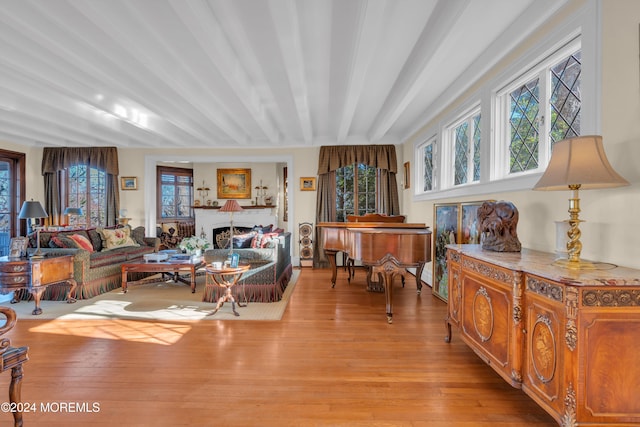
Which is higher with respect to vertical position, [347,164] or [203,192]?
[347,164]

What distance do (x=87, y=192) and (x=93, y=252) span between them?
9.80 ft

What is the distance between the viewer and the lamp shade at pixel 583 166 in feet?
4.74

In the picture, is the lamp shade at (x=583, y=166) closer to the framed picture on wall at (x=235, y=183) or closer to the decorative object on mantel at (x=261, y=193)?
the decorative object on mantel at (x=261, y=193)

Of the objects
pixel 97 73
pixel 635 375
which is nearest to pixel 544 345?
pixel 635 375

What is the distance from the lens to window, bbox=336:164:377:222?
659cm

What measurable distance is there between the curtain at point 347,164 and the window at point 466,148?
85.4 inches

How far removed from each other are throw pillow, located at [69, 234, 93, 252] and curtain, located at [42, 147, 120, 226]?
2.10 metres

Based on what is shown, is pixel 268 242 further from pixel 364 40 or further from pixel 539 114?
pixel 539 114

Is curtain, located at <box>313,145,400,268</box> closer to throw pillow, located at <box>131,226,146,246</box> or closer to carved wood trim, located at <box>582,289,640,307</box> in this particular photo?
throw pillow, located at <box>131,226,146,246</box>

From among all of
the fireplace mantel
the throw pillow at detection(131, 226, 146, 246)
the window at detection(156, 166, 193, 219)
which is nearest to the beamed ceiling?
the throw pillow at detection(131, 226, 146, 246)

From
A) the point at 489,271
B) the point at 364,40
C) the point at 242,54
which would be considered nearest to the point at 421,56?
the point at 364,40

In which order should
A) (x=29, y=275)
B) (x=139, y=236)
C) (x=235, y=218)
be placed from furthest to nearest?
(x=235, y=218), (x=139, y=236), (x=29, y=275)

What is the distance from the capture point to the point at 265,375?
2.17m

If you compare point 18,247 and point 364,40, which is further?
point 18,247
